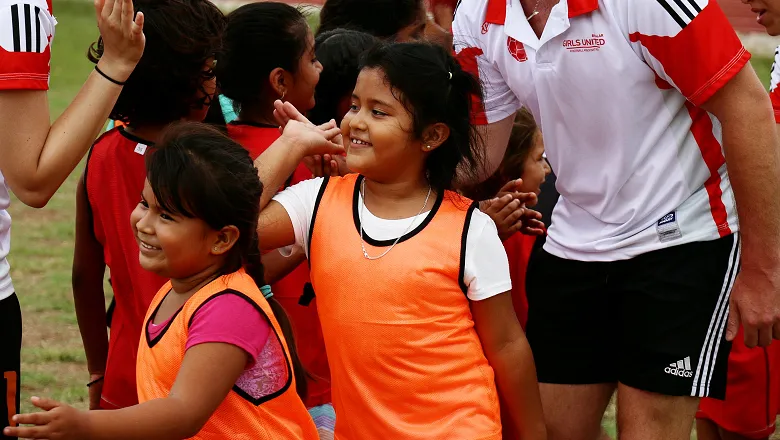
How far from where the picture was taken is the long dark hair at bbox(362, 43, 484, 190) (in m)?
3.18

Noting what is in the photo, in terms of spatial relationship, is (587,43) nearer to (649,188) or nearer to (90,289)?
(649,188)

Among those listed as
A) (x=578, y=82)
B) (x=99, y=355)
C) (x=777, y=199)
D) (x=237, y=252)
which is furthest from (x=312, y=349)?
(x=777, y=199)

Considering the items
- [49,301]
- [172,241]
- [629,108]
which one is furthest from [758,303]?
[49,301]

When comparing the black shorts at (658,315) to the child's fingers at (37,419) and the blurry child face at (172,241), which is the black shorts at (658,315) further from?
the child's fingers at (37,419)

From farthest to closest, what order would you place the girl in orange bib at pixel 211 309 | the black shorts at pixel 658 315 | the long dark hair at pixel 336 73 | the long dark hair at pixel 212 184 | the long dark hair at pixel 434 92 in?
the long dark hair at pixel 336 73 → the black shorts at pixel 658 315 → the long dark hair at pixel 434 92 → the long dark hair at pixel 212 184 → the girl in orange bib at pixel 211 309

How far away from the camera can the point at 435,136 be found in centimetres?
324

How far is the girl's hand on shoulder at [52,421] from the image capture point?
7.59ft

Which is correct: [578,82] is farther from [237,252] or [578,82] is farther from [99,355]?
[99,355]

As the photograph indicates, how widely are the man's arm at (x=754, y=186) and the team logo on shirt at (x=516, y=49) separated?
1.85 feet

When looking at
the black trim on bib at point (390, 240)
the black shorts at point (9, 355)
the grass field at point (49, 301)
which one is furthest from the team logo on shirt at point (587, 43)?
the grass field at point (49, 301)

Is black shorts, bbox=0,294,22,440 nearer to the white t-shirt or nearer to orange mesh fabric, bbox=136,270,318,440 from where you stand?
orange mesh fabric, bbox=136,270,318,440

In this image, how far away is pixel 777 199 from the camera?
3.18 metres

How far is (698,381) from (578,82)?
904mm

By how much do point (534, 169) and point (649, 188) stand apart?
1.03 m
